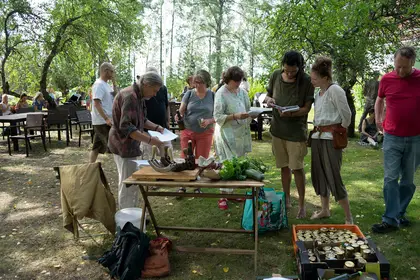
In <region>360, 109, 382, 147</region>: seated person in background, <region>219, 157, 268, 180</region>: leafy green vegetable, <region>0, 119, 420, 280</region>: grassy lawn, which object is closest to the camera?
<region>219, 157, 268, 180</region>: leafy green vegetable

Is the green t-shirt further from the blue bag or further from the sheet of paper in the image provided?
the sheet of paper

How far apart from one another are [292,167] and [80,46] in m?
11.6

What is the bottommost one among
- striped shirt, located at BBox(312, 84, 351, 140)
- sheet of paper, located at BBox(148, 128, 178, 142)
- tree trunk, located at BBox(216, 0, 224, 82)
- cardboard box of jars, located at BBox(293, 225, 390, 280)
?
cardboard box of jars, located at BBox(293, 225, 390, 280)

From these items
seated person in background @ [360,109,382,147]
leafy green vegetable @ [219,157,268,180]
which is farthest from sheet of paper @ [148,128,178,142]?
seated person in background @ [360,109,382,147]

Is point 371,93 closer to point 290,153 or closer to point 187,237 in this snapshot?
point 290,153

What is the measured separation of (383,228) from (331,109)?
54.6 inches

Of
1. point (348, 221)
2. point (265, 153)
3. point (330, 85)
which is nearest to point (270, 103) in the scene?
point (330, 85)

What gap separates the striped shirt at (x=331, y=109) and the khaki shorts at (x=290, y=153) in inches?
10.1

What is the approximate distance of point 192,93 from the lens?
5.11m

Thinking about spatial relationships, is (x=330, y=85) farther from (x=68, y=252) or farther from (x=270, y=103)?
(x=68, y=252)

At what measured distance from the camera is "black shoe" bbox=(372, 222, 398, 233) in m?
3.90

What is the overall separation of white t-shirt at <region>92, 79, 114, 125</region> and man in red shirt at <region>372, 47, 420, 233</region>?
375 cm

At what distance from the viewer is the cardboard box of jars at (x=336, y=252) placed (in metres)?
2.82

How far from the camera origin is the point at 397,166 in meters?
3.82
